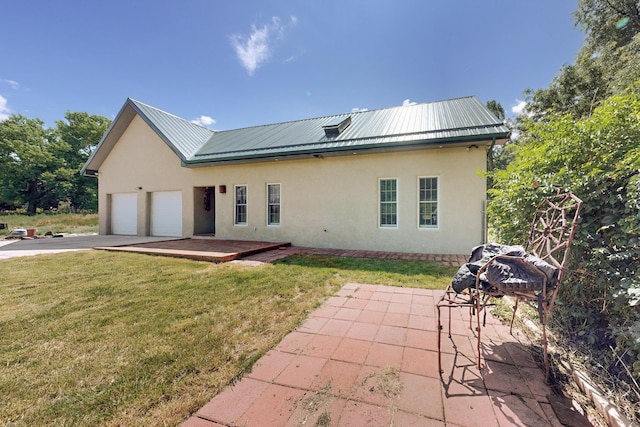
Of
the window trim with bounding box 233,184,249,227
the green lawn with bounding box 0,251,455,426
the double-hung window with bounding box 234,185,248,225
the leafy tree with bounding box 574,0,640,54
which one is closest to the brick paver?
the green lawn with bounding box 0,251,455,426

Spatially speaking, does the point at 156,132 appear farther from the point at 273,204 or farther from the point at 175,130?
the point at 273,204

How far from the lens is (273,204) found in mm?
10000

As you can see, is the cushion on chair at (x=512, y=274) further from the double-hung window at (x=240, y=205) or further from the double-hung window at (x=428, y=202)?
the double-hung window at (x=240, y=205)

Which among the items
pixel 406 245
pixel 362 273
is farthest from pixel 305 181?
pixel 362 273

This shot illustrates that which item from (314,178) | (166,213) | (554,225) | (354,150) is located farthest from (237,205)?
(554,225)

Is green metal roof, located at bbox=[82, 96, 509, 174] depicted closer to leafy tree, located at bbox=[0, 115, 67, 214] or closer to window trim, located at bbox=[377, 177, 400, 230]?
window trim, located at bbox=[377, 177, 400, 230]

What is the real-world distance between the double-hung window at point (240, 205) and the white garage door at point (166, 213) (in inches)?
123

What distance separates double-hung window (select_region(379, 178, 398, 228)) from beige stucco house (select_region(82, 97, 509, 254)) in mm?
33

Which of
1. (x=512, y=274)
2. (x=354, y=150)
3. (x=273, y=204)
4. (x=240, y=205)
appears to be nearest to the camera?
(x=512, y=274)

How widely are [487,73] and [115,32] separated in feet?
57.5

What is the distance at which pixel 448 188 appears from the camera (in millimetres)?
7605

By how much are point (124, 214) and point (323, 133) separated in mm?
11159

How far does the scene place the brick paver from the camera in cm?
171

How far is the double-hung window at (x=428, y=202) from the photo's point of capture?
309 inches
